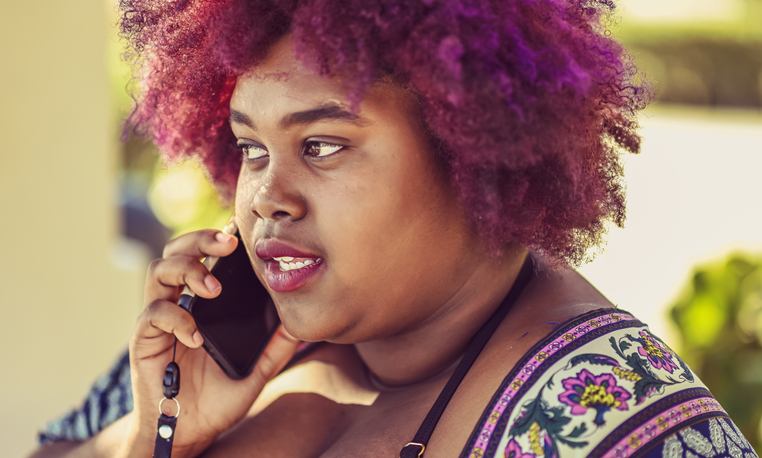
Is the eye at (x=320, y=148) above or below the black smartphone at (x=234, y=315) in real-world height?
above

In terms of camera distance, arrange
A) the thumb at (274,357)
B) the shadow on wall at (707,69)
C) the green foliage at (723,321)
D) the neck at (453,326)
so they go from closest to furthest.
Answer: the neck at (453,326) < the thumb at (274,357) < the green foliage at (723,321) < the shadow on wall at (707,69)

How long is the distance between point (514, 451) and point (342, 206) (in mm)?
564

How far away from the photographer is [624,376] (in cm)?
140

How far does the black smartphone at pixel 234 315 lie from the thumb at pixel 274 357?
0.02 m

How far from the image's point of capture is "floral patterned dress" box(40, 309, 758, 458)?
52.3 inches

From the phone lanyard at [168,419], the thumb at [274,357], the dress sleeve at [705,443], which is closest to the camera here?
the dress sleeve at [705,443]

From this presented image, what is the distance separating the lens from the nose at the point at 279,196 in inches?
60.5

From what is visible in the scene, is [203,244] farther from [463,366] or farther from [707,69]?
[707,69]

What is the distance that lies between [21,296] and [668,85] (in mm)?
4892

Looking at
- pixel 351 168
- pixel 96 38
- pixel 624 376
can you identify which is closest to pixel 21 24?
pixel 96 38

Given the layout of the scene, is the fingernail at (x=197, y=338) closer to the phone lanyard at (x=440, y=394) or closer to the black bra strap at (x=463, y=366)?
the phone lanyard at (x=440, y=394)

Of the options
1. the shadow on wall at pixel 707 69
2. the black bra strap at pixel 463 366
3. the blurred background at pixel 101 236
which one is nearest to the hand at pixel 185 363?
the black bra strap at pixel 463 366

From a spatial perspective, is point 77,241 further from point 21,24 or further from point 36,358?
point 21,24

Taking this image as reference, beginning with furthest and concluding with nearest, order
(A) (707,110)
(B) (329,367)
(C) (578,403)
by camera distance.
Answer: (A) (707,110), (B) (329,367), (C) (578,403)
